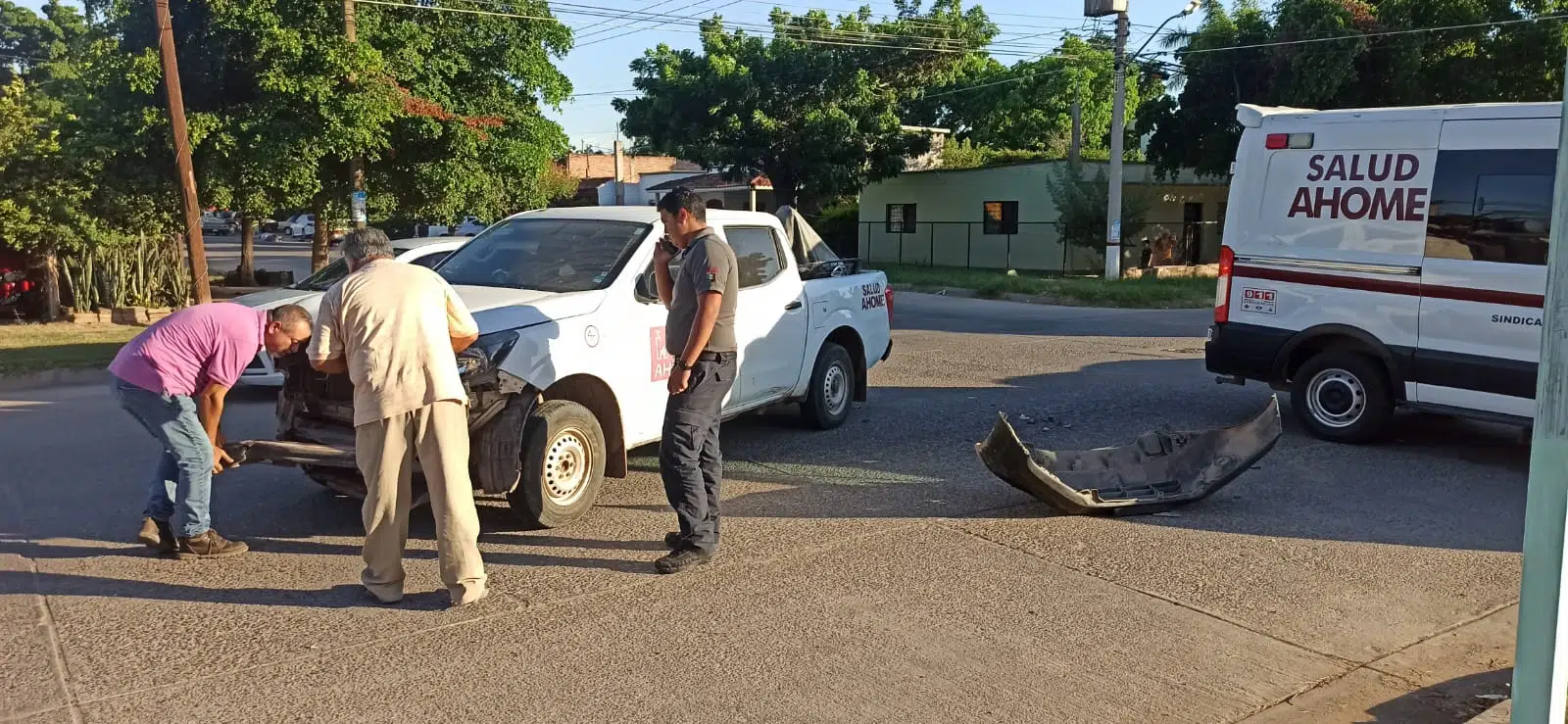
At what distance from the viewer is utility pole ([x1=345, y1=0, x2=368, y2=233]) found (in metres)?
17.3

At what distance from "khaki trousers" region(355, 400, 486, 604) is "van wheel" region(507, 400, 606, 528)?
84cm

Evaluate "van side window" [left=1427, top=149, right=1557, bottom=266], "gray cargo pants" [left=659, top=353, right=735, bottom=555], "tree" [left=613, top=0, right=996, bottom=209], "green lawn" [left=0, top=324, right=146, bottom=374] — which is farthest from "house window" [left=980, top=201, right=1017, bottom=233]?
"gray cargo pants" [left=659, top=353, right=735, bottom=555]

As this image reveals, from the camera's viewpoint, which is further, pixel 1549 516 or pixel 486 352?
pixel 486 352

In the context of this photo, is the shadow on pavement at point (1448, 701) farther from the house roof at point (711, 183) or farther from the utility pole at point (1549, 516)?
the house roof at point (711, 183)

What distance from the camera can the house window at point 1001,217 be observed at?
3406 cm

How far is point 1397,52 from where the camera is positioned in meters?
24.6

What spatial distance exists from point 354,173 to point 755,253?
1295 centimetres

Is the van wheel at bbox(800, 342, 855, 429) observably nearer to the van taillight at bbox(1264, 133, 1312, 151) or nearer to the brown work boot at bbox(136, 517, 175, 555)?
the van taillight at bbox(1264, 133, 1312, 151)

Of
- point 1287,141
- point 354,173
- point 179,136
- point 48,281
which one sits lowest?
point 48,281

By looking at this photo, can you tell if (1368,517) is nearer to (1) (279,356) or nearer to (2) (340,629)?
(2) (340,629)

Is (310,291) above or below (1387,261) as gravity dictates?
below

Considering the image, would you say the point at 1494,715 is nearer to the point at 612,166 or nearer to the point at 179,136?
the point at 179,136

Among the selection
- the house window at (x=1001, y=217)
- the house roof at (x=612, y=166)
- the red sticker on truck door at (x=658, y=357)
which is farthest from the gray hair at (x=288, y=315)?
the house roof at (x=612, y=166)

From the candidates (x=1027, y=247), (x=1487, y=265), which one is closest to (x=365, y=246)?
(x=1487, y=265)
